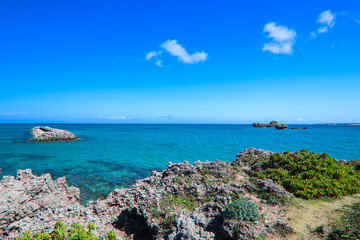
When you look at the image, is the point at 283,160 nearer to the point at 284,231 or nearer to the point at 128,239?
Answer: the point at 284,231

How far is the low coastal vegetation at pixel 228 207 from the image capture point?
24.8ft

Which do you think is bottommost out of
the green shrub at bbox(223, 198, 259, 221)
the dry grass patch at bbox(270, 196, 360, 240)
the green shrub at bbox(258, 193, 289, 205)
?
the dry grass patch at bbox(270, 196, 360, 240)

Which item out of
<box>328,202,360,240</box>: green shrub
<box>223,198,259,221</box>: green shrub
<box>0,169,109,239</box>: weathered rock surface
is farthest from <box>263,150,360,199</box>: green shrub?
<box>0,169,109,239</box>: weathered rock surface

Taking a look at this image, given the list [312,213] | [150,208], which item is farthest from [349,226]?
[150,208]

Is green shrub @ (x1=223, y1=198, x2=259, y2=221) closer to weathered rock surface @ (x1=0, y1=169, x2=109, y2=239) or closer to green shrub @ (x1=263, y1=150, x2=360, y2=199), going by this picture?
green shrub @ (x1=263, y1=150, x2=360, y2=199)

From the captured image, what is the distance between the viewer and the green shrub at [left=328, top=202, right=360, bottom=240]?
7.05m

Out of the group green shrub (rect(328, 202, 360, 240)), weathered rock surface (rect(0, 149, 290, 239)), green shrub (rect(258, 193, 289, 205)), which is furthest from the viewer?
green shrub (rect(258, 193, 289, 205))

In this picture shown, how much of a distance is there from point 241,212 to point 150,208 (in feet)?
14.8

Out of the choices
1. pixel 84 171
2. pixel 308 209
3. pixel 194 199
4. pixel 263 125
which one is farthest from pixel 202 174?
pixel 263 125

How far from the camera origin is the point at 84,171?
22.4m

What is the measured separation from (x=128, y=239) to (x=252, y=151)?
1538cm

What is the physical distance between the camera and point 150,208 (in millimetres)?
10125

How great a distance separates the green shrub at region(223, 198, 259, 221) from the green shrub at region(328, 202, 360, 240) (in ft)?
8.74

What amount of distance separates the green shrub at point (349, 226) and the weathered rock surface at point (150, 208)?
6.80 ft
